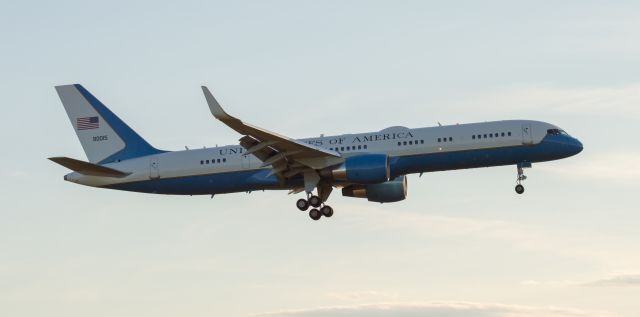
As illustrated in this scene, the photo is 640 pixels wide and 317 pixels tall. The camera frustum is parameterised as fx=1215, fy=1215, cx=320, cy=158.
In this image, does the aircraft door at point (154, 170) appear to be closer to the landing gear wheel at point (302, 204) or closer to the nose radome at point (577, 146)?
the landing gear wheel at point (302, 204)

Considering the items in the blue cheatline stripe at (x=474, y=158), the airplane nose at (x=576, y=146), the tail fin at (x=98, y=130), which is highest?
the tail fin at (x=98, y=130)

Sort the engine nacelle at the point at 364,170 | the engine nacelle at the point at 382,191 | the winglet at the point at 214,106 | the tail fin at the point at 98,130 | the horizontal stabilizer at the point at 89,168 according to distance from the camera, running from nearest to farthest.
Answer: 1. the winglet at the point at 214,106
2. the engine nacelle at the point at 364,170
3. the horizontal stabilizer at the point at 89,168
4. the engine nacelle at the point at 382,191
5. the tail fin at the point at 98,130

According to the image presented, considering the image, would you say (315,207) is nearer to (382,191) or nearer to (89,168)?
(382,191)

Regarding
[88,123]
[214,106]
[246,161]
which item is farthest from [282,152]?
[88,123]

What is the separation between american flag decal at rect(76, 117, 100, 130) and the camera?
2948 inches

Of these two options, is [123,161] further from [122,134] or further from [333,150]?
[333,150]

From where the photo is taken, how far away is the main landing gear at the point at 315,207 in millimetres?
68312

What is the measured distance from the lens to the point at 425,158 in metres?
65.2

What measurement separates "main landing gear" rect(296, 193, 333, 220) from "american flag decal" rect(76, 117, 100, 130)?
48.4ft

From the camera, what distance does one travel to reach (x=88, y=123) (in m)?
75.1

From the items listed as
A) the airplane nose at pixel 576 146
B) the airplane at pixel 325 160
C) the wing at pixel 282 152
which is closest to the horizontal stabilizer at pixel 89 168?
the airplane at pixel 325 160

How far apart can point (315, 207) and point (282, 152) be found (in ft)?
16.8

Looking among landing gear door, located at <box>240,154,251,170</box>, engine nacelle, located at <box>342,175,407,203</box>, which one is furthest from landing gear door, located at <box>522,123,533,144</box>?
landing gear door, located at <box>240,154,251,170</box>

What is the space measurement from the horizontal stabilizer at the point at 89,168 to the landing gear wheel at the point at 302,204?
412 inches
